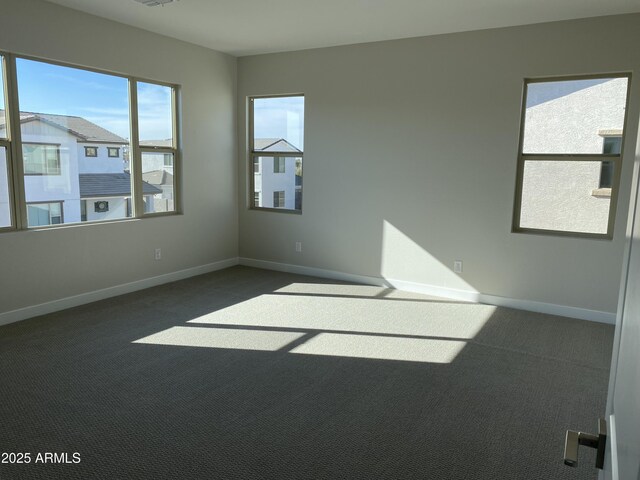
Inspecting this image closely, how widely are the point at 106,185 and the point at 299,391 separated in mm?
3139

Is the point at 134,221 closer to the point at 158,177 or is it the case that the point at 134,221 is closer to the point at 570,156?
the point at 158,177

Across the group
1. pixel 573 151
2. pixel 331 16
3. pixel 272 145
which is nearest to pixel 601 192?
pixel 573 151

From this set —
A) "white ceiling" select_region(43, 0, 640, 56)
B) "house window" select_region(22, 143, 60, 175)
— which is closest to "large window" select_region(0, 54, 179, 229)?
"house window" select_region(22, 143, 60, 175)

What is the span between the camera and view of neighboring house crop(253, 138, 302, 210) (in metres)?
6.02

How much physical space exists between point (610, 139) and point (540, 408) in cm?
266

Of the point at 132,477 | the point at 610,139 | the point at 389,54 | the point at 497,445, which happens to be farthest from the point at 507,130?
the point at 132,477

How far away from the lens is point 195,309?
4562mm

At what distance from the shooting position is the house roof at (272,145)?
602 cm

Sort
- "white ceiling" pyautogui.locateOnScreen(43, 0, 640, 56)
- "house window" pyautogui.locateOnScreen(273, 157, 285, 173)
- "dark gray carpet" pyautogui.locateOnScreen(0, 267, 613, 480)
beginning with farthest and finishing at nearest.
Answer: "house window" pyautogui.locateOnScreen(273, 157, 285, 173), "white ceiling" pyautogui.locateOnScreen(43, 0, 640, 56), "dark gray carpet" pyautogui.locateOnScreen(0, 267, 613, 480)

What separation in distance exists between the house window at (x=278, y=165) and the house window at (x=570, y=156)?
9.38ft

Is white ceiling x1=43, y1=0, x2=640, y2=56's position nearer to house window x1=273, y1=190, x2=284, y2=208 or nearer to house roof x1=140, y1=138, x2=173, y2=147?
house roof x1=140, y1=138, x2=173, y2=147

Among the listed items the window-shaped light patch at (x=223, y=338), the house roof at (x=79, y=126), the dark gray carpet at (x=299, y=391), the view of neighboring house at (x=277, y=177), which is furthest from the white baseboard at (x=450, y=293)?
the house roof at (x=79, y=126)

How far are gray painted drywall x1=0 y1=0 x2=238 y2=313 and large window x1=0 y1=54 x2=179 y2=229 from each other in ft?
0.46

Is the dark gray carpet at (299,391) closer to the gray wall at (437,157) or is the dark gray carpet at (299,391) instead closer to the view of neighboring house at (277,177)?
the gray wall at (437,157)
